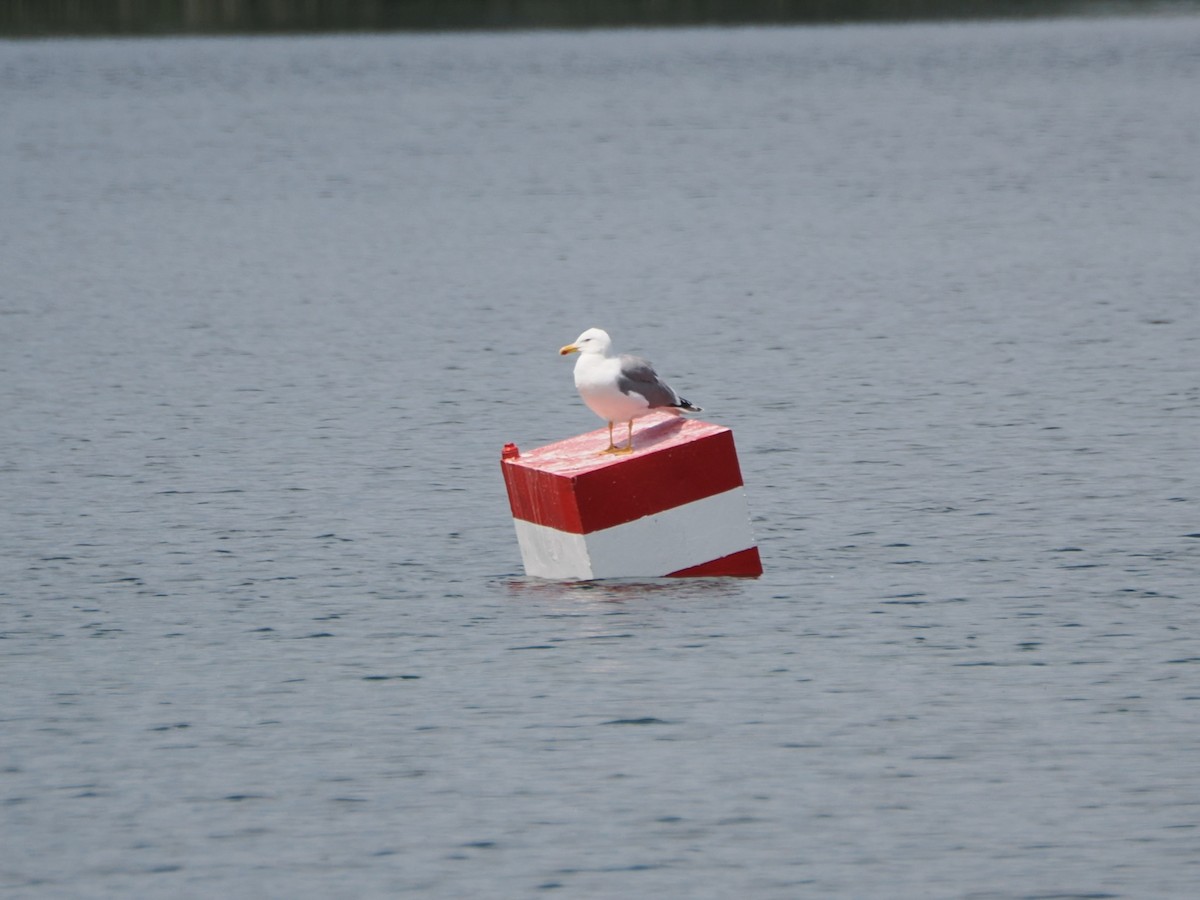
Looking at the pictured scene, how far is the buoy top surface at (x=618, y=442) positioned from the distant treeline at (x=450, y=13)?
4658 inches

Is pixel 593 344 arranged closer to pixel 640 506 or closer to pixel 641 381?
pixel 641 381

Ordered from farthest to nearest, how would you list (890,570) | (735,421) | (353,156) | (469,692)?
(353,156) → (735,421) → (890,570) → (469,692)

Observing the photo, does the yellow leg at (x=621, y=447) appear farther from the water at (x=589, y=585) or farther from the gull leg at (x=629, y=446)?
the water at (x=589, y=585)

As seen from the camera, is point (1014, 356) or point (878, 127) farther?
point (878, 127)

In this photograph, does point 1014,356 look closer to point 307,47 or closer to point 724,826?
point 724,826

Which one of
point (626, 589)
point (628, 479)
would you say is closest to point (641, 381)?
point (628, 479)

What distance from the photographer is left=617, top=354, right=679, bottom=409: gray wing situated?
12.5 metres

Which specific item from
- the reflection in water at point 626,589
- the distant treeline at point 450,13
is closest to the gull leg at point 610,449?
the reflection in water at point 626,589

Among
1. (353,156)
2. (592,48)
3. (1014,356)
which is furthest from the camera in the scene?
(592,48)

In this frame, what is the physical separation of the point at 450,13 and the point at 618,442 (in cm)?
12929

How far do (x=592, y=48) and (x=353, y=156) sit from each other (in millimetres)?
58120

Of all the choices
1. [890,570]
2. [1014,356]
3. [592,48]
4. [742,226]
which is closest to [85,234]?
[742,226]

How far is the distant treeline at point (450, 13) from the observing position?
430 feet

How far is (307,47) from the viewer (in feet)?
379
